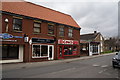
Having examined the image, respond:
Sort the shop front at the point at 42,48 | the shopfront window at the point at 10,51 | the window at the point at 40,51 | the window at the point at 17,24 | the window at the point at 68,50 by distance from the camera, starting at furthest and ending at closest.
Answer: the window at the point at 68,50
the window at the point at 40,51
the shop front at the point at 42,48
the window at the point at 17,24
the shopfront window at the point at 10,51

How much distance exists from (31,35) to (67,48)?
25.6 feet

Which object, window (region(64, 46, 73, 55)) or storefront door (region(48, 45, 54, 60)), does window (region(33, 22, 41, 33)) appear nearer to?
storefront door (region(48, 45, 54, 60))

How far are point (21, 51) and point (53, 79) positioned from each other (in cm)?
987

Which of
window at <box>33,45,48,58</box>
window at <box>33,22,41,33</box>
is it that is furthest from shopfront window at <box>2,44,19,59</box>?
window at <box>33,22,41,33</box>

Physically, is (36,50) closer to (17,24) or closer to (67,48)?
(17,24)

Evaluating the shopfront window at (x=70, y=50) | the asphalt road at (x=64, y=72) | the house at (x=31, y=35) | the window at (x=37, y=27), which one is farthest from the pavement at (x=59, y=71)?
the shopfront window at (x=70, y=50)

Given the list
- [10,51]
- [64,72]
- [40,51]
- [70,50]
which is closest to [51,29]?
[40,51]

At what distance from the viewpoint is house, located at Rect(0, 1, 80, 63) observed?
1417 cm

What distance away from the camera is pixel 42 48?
1744cm

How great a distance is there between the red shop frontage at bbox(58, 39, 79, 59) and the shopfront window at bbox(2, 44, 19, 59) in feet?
23.5

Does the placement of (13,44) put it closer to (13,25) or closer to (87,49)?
(13,25)

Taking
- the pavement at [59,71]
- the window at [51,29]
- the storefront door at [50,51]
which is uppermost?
the window at [51,29]

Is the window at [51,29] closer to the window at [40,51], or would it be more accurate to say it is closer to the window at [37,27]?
the window at [37,27]

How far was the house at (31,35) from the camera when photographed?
14172 mm
